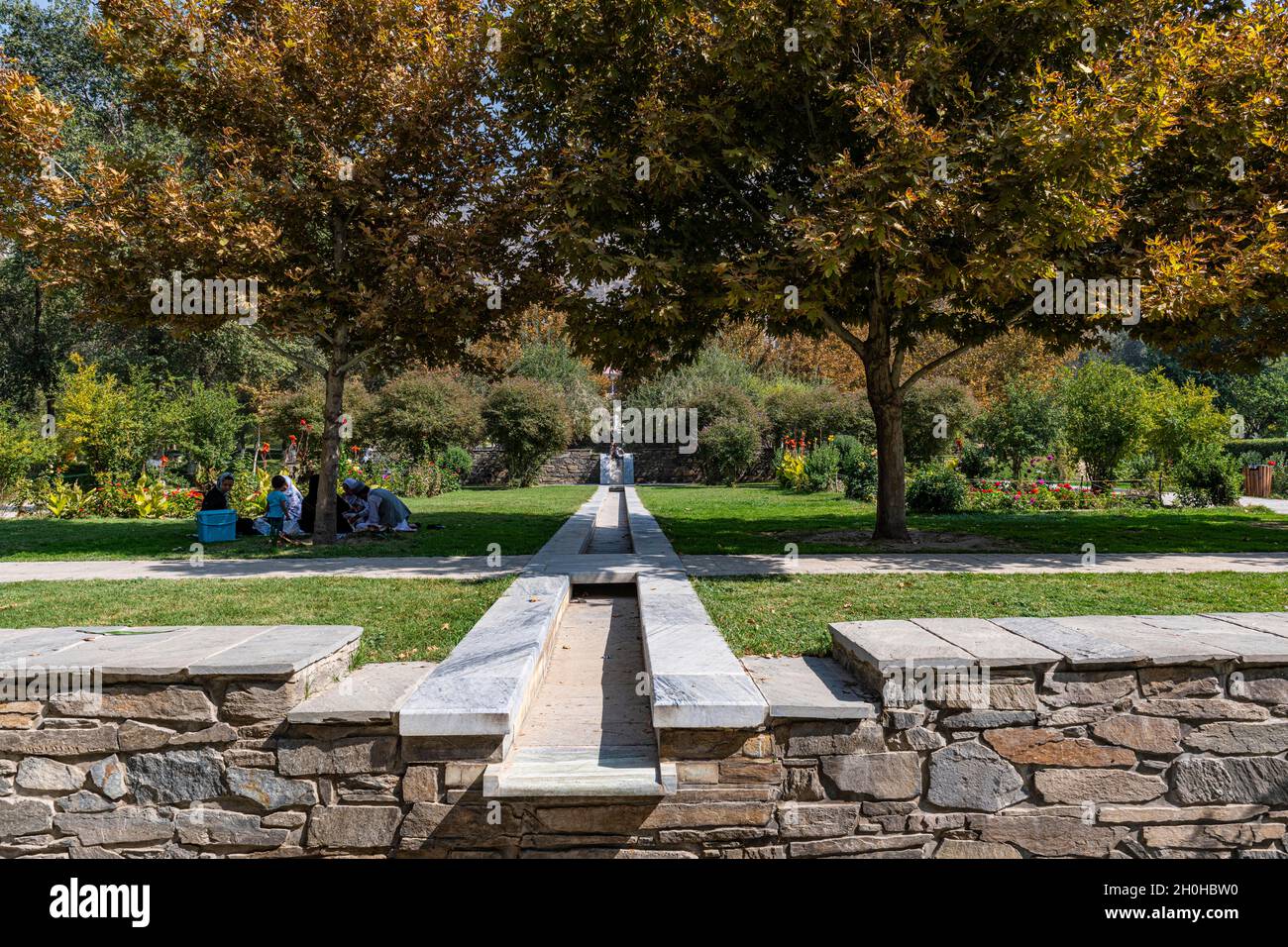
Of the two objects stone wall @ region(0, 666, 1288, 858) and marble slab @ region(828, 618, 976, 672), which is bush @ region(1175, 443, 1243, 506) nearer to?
stone wall @ region(0, 666, 1288, 858)

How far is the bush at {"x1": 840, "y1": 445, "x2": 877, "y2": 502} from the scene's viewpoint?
15.9 meters

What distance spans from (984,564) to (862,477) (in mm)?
8891

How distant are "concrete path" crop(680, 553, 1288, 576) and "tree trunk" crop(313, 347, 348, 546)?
506 cm

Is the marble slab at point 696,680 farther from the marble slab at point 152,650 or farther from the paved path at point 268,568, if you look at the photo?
the paved path at point 268,568

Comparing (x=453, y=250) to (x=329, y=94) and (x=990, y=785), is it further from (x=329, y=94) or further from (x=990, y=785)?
(x=990, y=785)

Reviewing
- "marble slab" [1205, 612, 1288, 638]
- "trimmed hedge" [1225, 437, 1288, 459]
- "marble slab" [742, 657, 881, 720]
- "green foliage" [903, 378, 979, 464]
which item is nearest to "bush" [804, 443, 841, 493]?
"green foliage" [903, 378, 979, 464]

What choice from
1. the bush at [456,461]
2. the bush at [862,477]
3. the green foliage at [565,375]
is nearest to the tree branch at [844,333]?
the bush at [862,477]

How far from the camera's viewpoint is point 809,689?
3.42 m

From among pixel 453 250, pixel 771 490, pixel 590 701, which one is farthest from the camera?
pixel 771 490

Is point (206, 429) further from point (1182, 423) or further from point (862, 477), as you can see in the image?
point (1182, 423)

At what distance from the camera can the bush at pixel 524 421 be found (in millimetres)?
21875

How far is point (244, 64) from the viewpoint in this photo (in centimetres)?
811

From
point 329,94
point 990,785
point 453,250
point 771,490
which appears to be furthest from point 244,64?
point 771,490
